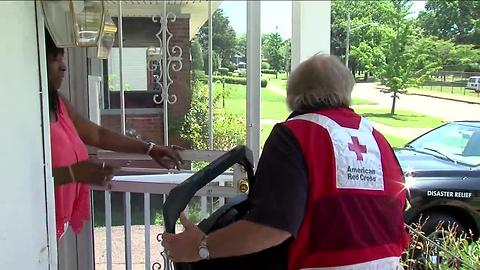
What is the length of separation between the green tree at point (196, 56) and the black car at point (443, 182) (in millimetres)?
2274

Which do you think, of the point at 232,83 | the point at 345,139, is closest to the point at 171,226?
the point at 345,139

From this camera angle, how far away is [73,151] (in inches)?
63.0

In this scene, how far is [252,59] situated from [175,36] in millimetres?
411

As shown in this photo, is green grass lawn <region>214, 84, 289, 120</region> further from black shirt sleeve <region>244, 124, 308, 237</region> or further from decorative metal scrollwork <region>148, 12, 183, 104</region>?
black shirt sleeve <region>244, 124, 308, 237</region>

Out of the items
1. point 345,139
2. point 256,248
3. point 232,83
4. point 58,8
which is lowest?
point 256,248

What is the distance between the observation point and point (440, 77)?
2.91 meters

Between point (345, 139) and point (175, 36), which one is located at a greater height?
point (175, 36)

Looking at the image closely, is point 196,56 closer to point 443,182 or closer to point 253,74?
point 253,74

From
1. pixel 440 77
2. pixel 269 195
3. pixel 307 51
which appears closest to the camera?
pixel 269 195

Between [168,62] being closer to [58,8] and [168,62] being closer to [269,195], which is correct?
[58,8]

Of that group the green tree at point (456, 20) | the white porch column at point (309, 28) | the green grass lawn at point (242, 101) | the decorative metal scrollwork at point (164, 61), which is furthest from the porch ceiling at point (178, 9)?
the green tree at point (456, 20)

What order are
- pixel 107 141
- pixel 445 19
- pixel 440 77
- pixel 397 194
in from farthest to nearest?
pixel 440 77 < pixel 445 19 < pixel 107 141 < pixel 397 194

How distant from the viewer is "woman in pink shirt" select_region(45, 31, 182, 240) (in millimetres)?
1485

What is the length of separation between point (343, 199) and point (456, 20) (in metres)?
1.74
